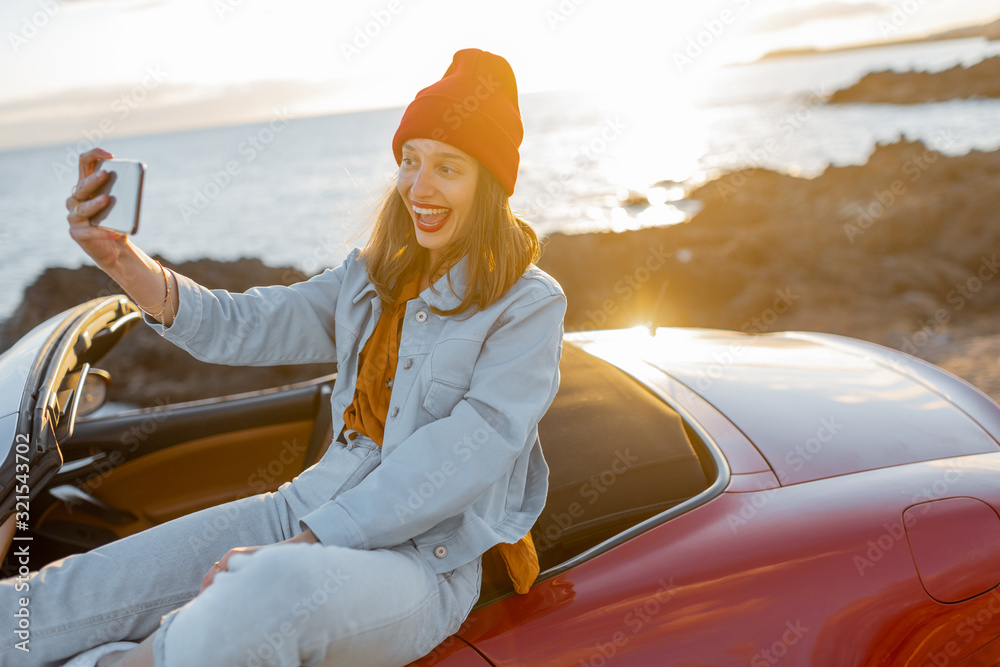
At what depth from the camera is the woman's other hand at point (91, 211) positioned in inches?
58.2

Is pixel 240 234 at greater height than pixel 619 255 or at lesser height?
lesser

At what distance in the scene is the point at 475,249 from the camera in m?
1.73

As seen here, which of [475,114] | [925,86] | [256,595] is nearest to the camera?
Answer: [256,595]

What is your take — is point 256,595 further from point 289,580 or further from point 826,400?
point 826,400

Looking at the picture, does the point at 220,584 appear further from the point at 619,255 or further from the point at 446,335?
the point at 619,255

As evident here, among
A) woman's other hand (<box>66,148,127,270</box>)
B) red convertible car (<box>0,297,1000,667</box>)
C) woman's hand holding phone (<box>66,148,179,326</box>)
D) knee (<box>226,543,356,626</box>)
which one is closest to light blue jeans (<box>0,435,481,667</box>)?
knee (<box>226,543,356,626</box>)

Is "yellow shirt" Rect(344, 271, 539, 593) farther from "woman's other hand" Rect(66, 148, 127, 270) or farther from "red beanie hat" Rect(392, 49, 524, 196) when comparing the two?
"woman's other hand" Rect(66, 148, 127, 270)

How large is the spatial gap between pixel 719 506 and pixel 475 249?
871 mm

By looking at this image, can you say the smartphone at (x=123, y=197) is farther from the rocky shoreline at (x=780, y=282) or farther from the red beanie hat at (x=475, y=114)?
the rocky shoreline at (x=780, y=282)

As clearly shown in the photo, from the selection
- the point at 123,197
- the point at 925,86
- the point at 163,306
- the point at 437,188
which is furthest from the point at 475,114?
the point at 925,86

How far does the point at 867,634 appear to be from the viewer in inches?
57.5

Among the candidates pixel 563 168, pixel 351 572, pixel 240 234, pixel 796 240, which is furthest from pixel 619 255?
pixel 563 168

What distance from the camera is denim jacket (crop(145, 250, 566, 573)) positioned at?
1.42 m

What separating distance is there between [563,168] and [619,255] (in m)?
22.0
